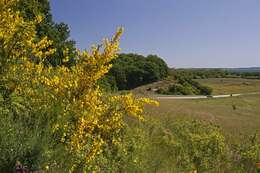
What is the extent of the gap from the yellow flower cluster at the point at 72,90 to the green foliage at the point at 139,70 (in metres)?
60.6

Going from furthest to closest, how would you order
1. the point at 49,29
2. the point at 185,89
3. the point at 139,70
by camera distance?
the point at 139,70, the point at 185,89, the point at 49,29

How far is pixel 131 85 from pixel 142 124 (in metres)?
65.3

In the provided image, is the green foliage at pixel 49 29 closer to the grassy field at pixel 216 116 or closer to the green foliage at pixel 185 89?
the grassy field at pixel 216 116

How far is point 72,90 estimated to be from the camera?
554cm

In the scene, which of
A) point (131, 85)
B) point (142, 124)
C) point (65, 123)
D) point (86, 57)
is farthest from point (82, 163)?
point (131, 85)

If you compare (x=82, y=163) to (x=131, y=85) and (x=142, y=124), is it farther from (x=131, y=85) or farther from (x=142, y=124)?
(x=131, y=85)

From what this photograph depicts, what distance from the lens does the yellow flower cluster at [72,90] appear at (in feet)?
17.0

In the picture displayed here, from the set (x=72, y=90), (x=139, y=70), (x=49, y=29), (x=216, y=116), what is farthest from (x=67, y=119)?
(x=139, y=70)

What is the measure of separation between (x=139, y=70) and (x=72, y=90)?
7207cm

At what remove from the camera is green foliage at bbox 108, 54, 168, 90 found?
71.7 m

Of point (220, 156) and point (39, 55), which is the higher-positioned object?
point (39, 55)

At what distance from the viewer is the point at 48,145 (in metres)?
4.74

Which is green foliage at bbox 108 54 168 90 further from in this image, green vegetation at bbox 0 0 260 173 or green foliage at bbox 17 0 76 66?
green vegetation at bbox 0 0 260 173

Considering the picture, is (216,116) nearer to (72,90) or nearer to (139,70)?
Result: (72,90)
